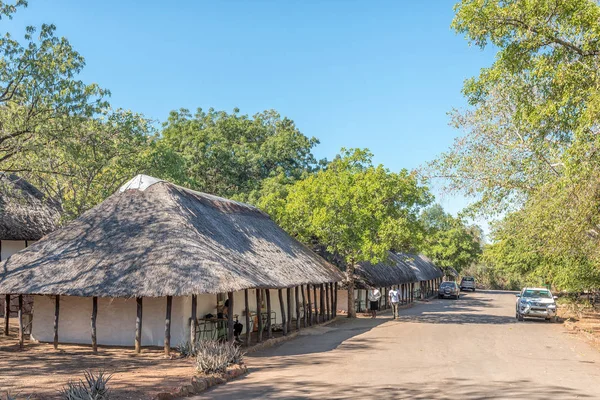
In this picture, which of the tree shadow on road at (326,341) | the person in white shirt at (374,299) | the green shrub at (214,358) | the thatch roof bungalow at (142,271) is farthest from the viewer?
the person in white shirt at (374,299)

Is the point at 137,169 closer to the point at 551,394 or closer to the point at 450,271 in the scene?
the point at 551,394

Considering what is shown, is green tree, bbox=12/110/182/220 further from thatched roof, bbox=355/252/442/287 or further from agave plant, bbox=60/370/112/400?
Result: thatched roof, bbox=355/252/442/287

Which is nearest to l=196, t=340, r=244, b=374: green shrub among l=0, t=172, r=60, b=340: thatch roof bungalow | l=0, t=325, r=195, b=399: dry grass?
l=0, t=325, r=195, b=399: dry grass

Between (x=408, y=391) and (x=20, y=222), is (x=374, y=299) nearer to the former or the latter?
(x=20, y=222)

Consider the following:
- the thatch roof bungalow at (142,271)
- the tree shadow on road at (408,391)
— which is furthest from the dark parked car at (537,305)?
the tree shadow on road at (408,391)

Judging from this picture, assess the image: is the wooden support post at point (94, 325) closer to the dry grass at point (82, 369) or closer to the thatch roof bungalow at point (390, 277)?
the dry grass at point (82, 369)

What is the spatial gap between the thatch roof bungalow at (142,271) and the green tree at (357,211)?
260 inches

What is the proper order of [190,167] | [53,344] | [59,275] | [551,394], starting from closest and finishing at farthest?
[551,394], [59,275], [53,344], [190,167]

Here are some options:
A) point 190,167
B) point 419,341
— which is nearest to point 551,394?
point 419,341

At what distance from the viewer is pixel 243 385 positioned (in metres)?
11.8

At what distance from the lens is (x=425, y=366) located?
1420 centimetres

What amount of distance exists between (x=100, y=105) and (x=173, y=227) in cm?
498

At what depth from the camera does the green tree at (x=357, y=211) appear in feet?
87.8

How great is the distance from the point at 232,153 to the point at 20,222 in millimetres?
23855
